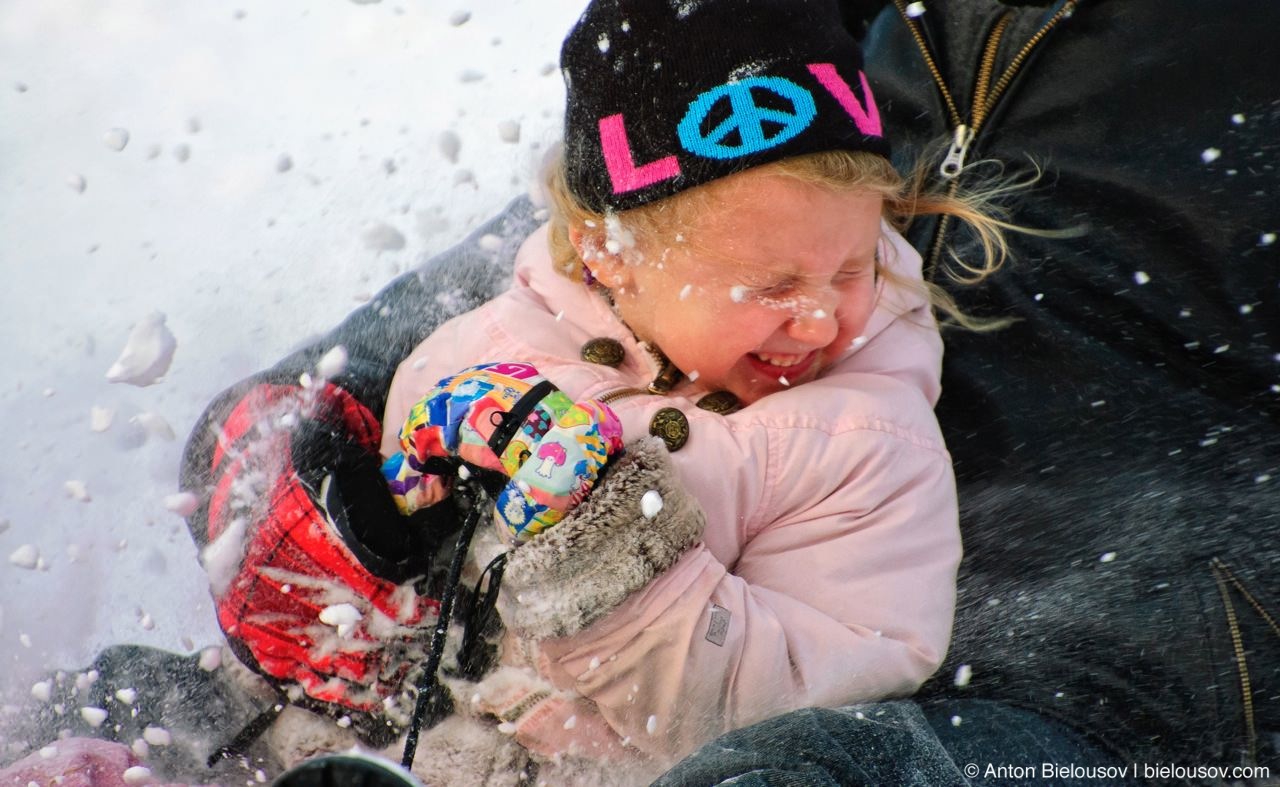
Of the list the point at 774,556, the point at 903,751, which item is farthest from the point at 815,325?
the point at 903,751

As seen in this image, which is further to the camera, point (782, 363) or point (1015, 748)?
point (782, 363)

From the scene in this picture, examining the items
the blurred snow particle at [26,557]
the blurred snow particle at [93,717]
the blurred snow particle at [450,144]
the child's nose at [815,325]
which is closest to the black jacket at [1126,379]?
the child's nose at [815,325]

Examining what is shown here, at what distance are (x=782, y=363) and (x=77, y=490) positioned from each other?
115cm

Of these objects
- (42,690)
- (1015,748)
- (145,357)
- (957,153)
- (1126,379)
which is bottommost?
(1015,748)

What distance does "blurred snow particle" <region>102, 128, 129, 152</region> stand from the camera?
184cm

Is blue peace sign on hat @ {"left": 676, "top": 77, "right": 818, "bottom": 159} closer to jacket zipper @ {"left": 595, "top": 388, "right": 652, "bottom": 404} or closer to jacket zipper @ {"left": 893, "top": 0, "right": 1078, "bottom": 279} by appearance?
jacket zipper @ {"left": 595, "top": 388, "right": 652, "bottom": 404}

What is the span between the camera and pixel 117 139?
6.03 ft

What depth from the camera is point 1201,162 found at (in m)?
1.36

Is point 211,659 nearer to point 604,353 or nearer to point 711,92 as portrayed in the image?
point 604,353

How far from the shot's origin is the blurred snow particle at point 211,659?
137 centimetres

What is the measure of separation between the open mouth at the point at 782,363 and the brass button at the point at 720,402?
0.06 metres

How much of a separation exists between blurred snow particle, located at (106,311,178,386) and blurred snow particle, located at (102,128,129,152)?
51cm

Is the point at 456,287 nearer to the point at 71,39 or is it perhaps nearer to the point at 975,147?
the point at 975,147

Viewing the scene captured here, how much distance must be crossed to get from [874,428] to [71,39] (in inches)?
73.2
